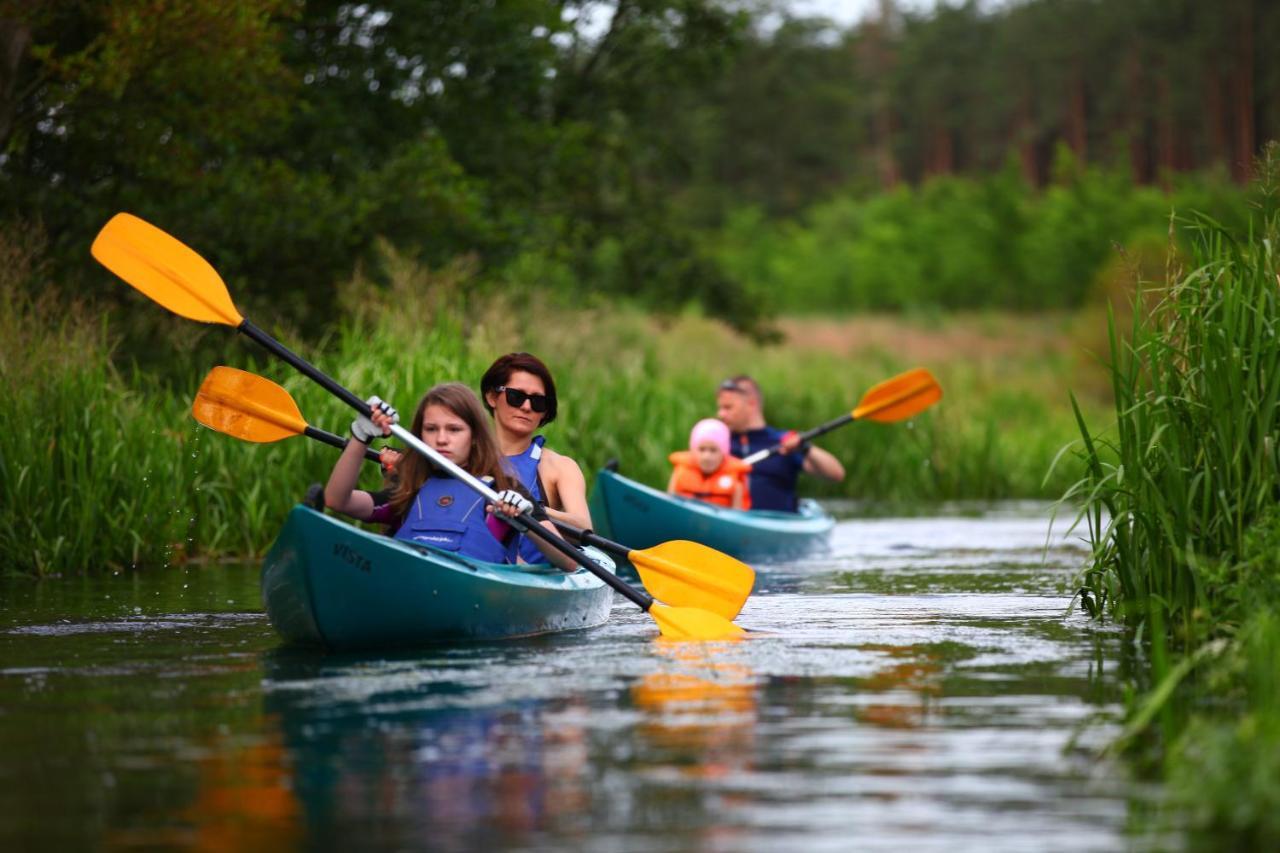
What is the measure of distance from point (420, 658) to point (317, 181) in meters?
9.91

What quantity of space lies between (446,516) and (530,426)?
710 mm

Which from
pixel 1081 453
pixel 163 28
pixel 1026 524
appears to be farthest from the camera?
pixel 1026 524

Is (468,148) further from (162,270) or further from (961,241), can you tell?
(961,241)

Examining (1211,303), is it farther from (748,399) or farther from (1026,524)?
(1026,524)

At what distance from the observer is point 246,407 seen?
26.5 feet

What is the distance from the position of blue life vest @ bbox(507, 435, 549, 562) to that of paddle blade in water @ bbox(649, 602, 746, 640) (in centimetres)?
60

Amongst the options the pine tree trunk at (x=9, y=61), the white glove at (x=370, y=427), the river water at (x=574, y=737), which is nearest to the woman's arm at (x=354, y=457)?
the white glove at (x=370, y=427)

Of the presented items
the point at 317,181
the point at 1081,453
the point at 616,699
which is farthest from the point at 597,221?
the point at 616,699

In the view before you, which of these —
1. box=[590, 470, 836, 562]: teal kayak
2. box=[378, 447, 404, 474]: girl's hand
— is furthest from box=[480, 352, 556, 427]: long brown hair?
box=[590, 470, 836, 562]: teal kayak

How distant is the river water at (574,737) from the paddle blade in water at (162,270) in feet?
4.25

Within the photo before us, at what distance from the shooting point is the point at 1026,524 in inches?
595

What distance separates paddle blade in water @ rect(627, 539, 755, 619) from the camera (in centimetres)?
806

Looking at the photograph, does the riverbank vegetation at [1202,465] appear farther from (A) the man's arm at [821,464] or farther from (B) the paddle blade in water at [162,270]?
(A) the man's arm at [821,464]

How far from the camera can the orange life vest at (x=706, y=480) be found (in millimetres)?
12703
